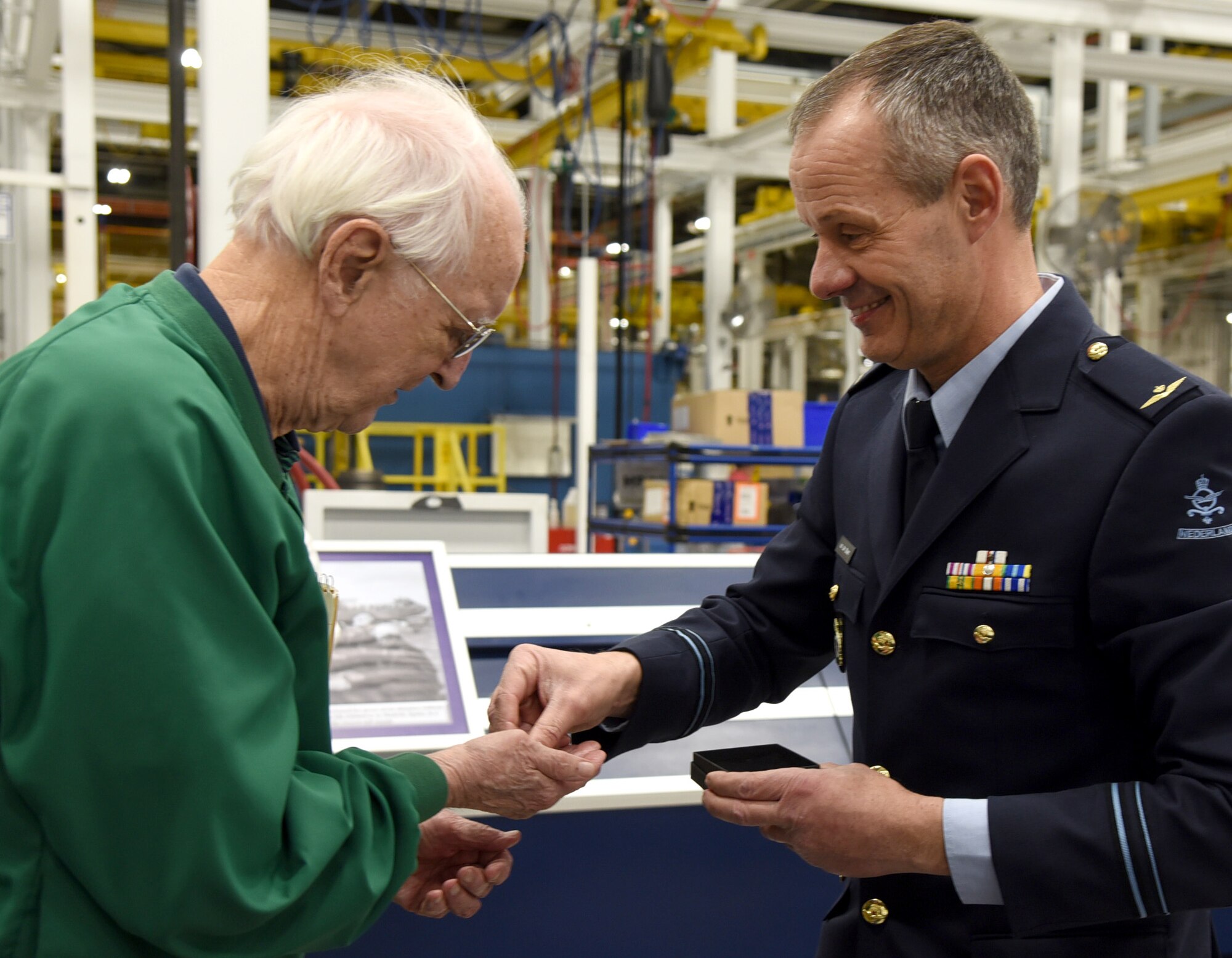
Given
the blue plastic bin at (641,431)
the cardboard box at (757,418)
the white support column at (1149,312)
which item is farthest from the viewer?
the white support column at (1149,312)

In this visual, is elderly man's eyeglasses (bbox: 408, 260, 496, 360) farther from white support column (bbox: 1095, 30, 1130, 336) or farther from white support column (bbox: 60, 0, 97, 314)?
white support column (bbox: 1095, 30, 1130, 336)

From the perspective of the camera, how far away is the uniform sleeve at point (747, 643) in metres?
A: 1.49

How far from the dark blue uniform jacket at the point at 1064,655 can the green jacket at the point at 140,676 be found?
0.64 metres

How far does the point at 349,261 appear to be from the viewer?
43.5 inches

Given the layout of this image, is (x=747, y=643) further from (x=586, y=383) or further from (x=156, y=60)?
(x=156, y=60)

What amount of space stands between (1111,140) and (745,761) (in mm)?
7313

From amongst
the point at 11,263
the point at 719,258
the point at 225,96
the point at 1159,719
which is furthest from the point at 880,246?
the point at 719,258

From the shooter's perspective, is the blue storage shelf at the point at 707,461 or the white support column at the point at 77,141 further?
the blue storage shelf at the point at 707,461

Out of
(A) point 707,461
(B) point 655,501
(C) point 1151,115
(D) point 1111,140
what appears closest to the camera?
(A) point 707,461

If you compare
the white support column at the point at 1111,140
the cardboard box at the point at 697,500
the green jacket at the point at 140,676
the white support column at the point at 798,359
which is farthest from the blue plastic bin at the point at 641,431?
the white support column at the point at 798,359

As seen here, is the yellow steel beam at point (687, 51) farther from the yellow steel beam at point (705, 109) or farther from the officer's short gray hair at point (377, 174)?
the officer's short gray hair at point (377, 174)

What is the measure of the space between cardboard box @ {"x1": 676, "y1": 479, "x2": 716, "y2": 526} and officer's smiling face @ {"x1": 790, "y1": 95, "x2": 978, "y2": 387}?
168 inches

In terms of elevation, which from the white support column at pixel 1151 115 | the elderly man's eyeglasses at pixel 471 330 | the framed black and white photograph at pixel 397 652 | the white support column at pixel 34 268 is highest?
the white support column at pixel 1151 115

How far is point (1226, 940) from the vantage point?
2221 mm
